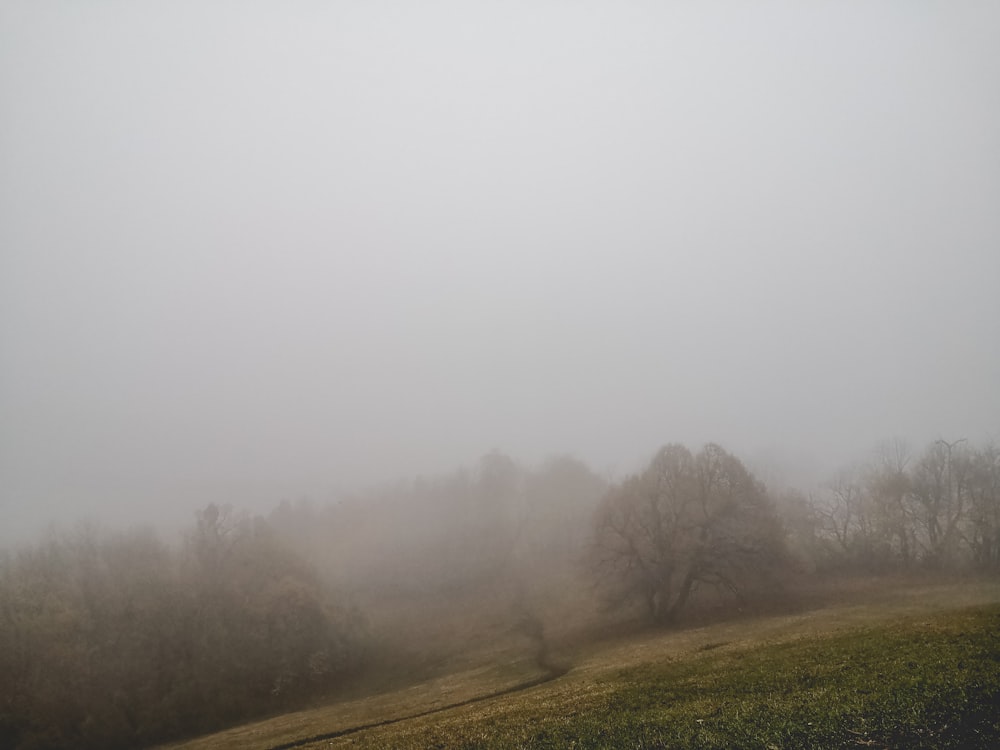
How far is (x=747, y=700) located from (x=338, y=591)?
8105 cm

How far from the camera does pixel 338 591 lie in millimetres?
87000

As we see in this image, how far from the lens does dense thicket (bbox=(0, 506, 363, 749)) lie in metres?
53.5

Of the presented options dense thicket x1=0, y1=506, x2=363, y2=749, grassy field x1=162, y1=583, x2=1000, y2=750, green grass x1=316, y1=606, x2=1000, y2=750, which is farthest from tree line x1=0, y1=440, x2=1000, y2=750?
green grass x1=316, y1=606, x2=1000, y2=750

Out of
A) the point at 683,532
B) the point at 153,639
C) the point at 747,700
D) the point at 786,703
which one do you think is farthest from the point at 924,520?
the point at 153,639

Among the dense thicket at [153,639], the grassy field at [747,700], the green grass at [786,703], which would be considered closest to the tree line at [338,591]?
the dense thicket at [153,639]

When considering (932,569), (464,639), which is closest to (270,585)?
(464,639)

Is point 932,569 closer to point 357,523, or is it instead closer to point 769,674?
point 769,674

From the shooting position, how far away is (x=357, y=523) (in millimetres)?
139875

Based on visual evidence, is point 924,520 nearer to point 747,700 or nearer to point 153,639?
point 747,700

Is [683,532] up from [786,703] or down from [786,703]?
down

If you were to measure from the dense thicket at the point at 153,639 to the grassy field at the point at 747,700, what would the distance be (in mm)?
13828

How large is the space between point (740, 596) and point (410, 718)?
45094mm

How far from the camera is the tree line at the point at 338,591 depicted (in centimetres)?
5641

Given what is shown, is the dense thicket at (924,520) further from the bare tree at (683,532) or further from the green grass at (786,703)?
the green grass at (786,703)
